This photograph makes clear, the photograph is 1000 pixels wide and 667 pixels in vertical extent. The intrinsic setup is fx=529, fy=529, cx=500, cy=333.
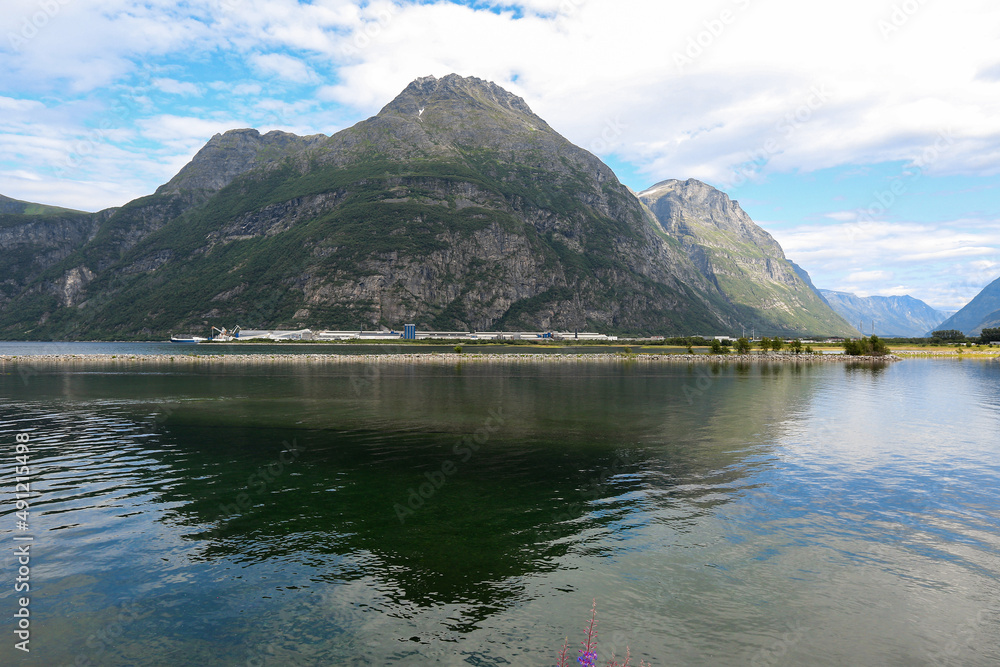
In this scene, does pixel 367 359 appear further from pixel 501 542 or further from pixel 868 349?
pixel 868 349

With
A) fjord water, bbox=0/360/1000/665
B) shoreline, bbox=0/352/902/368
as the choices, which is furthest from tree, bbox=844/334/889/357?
fjord water, bbox=0/360/1000/665

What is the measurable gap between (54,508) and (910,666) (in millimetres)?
31660

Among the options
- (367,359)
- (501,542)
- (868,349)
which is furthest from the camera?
(868,349)

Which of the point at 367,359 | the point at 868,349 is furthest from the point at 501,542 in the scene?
the point at 868,349

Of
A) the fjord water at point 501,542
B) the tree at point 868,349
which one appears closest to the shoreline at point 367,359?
the tree at point 868,349

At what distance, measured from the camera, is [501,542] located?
19844mm

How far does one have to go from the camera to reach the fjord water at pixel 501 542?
13.7m

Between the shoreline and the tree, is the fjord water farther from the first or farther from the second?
the tree

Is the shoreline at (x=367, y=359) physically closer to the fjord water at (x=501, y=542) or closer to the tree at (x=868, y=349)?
the tree at (x=868, y=349)

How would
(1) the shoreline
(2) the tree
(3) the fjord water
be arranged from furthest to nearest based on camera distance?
(2) the tree, (1) the shoreline, (3) the fjord water

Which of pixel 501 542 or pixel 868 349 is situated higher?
pixel 868 349

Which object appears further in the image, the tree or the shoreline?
the tree

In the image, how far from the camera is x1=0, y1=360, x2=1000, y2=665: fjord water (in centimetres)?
1367

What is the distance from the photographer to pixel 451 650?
12992 mm
